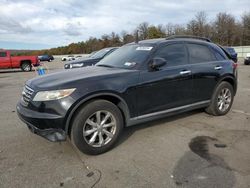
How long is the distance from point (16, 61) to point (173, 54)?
64.5 ft

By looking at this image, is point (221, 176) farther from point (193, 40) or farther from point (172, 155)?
point (193, 40)

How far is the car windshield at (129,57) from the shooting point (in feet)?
14.6

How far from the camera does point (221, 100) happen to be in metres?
5.67

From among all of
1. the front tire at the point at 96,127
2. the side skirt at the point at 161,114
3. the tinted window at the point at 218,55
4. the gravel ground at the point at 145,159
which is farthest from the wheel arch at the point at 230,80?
the front tire at the point at 96,127

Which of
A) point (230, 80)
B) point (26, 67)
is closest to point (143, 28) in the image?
point (26, 67)

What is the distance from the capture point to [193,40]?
5328 mm

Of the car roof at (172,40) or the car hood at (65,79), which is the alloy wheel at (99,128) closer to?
the car hood at (65,79)

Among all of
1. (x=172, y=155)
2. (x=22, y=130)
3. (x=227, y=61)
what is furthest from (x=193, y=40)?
(x=22, y=130)

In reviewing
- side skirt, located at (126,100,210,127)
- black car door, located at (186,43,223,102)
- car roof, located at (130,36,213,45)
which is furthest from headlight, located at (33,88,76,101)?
black car door, located at (186,43,223,102)

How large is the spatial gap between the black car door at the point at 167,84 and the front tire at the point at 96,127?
519 mm

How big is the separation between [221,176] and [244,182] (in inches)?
10.3

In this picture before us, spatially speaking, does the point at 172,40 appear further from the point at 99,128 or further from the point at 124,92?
the point at 99,128

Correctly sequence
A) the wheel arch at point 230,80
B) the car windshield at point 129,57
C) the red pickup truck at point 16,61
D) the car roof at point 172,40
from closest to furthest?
the car windshield at point 129,57 < the car roof at point 172,40 < the wheel arch at point 230,80 < the red pickup truck at point 16,61

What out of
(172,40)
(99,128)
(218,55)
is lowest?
(99,128)
